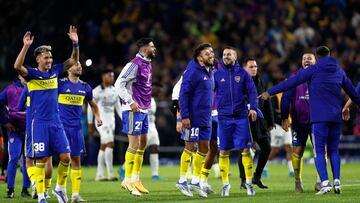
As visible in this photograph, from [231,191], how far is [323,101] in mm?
2938

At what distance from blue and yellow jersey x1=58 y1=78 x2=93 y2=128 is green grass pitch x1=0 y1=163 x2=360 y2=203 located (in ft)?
4.84

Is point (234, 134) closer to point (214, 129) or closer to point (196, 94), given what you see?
point (196, 94)

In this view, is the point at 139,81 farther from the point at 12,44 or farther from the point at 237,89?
the point at 12,44

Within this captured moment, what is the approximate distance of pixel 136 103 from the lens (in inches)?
647

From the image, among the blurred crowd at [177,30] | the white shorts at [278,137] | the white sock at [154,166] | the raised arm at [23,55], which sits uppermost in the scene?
the blurred crowd at [177,30]

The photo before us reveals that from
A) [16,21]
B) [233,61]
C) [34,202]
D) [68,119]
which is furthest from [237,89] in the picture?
[16,21]

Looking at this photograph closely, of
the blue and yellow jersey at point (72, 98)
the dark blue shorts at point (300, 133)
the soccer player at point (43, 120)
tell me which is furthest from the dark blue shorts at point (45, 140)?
the dark blue shorts at point (300, 133)

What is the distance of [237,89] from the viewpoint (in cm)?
1653

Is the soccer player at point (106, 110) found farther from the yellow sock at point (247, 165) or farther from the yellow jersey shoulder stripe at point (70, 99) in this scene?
the yellow sock at point (247, 165)

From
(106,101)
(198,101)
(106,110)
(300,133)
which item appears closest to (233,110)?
(198,101)

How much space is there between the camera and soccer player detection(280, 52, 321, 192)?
1677cm

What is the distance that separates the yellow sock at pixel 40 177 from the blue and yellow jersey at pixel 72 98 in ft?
5.83

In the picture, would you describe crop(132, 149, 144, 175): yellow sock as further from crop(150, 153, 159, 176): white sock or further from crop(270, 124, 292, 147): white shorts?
crop(270, 124, 292, 147): white shorts

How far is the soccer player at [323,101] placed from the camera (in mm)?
15672
